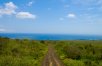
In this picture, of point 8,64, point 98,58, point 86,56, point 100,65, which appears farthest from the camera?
point 86,56

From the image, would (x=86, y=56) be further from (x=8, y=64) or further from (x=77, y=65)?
(x=8, y=64)

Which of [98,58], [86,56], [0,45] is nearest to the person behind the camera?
[98,58]

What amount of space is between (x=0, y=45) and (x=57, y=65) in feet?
57.0

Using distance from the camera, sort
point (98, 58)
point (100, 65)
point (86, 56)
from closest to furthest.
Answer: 1. point (100, 65)
2. point (98, 58)
3. point (86, 56)

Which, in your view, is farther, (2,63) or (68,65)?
(68,65)

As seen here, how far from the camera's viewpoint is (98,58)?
3616 cm

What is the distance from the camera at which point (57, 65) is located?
94.7 feet

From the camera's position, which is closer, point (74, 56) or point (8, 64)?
point (8, 64)

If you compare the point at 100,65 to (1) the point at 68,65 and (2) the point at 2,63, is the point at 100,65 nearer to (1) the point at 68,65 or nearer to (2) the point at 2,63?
(1) the point at 68,65

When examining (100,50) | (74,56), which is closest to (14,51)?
(74,56)

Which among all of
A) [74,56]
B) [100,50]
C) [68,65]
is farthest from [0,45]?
[100,50]

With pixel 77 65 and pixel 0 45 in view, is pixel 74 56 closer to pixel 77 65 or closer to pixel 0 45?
pixel 77 65

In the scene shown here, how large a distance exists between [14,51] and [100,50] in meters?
19.1

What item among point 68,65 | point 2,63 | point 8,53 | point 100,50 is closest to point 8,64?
point 2,63
